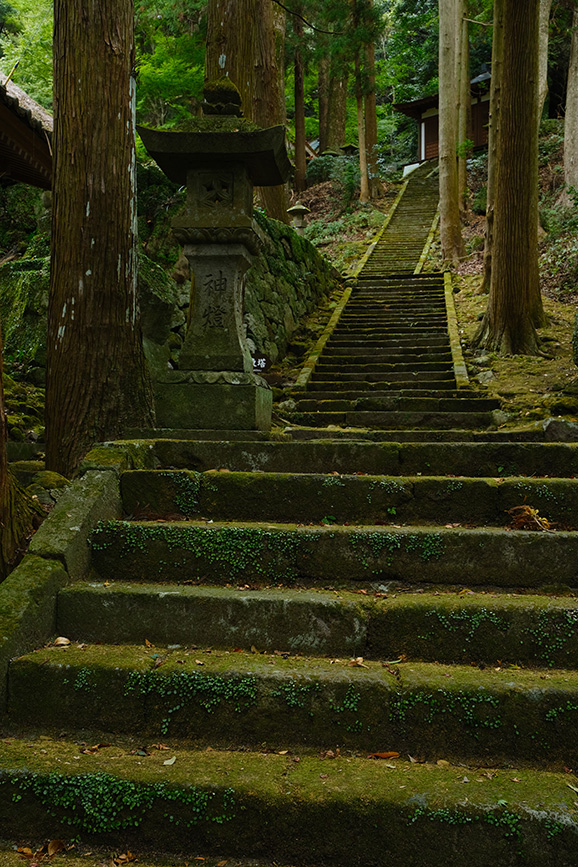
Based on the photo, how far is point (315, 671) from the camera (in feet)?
8.16

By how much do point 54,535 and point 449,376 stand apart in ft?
22.1

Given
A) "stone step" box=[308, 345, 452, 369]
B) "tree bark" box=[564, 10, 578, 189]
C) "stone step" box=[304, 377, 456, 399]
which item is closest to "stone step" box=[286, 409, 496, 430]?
"stone step" box=[304, 377, 456, 399]

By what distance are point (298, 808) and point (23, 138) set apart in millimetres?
8278

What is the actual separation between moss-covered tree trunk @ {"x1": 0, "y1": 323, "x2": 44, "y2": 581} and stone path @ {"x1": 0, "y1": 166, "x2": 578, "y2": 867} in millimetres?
170

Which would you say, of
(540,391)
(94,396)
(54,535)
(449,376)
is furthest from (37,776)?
(449,376)

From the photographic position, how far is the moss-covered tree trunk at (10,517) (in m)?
2.93

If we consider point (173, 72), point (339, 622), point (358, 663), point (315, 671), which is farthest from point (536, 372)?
point (173, 72)

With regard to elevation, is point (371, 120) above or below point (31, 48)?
below

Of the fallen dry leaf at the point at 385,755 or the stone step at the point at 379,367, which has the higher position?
the stone step at the point at 379,367

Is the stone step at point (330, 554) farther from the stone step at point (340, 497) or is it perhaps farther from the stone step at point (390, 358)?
the stone step at point (390, 358)

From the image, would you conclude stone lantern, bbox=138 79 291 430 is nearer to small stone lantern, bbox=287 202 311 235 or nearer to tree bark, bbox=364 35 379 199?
small stone lantern, bbox=287 202 311 235

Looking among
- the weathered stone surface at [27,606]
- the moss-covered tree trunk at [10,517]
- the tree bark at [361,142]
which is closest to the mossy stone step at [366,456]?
the moss-covered tree trunk at [10,517]

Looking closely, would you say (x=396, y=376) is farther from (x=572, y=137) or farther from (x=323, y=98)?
(x=323, y=98)

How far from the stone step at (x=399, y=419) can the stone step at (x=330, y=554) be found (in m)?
3.79
